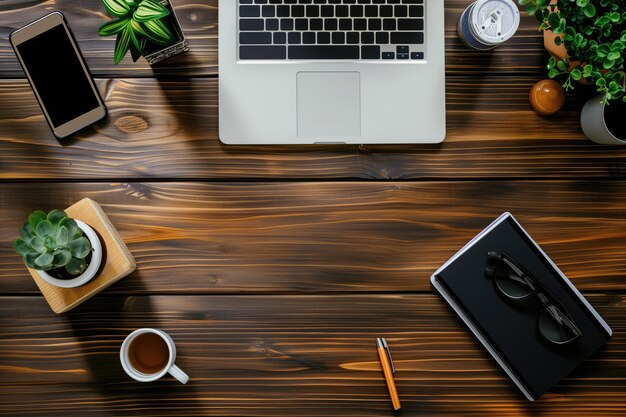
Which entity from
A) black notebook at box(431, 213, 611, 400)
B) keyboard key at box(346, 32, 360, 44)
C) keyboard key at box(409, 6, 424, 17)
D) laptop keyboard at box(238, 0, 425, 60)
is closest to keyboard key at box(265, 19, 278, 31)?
laptop keyboard at box(238, 0, 425, 60)

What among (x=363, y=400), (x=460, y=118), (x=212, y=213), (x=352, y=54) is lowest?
(x=363, y=400)

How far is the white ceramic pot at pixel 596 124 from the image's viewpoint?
32.2 inches

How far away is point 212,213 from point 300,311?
0.22 metres

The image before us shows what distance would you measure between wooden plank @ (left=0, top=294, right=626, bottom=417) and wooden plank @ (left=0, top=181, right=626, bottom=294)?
0.05 meters

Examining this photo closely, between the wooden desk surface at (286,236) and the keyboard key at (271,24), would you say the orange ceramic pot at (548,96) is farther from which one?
the keyboard key at (271,24)

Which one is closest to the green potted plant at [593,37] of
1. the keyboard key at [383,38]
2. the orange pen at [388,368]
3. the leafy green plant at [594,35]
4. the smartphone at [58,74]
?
the leafy green plant at [594,35]

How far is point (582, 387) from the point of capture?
33.4 inches

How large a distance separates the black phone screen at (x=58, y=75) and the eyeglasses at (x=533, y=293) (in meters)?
0.72

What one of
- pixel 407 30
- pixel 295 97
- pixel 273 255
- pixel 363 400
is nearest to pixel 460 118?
pixel 407 30

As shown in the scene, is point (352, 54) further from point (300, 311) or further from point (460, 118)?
point (300, 311)

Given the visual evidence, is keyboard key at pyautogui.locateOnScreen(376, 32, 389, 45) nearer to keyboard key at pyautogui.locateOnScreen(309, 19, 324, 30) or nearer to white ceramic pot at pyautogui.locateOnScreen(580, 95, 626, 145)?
keyboard key at pyautogui.locateOnScreen(309, 19, 324, 30)

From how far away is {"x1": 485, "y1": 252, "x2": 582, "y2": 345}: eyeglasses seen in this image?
82 cm

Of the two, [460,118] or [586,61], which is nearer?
[586,61]

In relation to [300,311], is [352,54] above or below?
above
